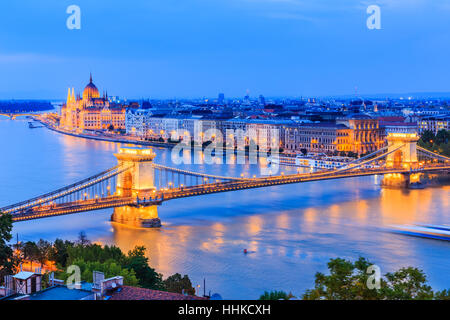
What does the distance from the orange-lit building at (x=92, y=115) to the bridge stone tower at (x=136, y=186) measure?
42050mm

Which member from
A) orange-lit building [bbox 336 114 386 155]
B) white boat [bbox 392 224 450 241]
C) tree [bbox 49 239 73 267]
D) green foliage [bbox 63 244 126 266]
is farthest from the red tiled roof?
orange-lit building [bbox 336 114 386 155]

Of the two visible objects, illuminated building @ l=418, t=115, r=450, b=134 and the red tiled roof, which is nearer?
the red tiled roof

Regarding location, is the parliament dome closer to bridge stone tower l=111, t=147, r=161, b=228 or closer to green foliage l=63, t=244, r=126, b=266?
bridge stone tower l=111, t=147, r=161, b=228

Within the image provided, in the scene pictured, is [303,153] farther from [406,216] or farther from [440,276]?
[440,276]

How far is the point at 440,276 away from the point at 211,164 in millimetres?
17714

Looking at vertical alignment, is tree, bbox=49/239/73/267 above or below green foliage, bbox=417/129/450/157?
below

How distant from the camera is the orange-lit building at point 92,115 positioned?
6081 cm

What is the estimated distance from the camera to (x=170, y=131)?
46.5 metres

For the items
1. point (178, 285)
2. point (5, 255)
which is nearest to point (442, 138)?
point (178, 285)

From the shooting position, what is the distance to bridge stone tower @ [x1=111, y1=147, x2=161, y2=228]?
14766 millimetres

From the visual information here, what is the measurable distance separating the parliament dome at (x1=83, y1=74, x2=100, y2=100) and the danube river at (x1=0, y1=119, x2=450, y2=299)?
45129mm

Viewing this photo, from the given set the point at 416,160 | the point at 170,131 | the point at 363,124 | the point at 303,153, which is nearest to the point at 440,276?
the point at 416,160

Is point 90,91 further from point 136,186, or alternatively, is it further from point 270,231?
point 270,231

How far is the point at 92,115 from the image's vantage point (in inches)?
2406
